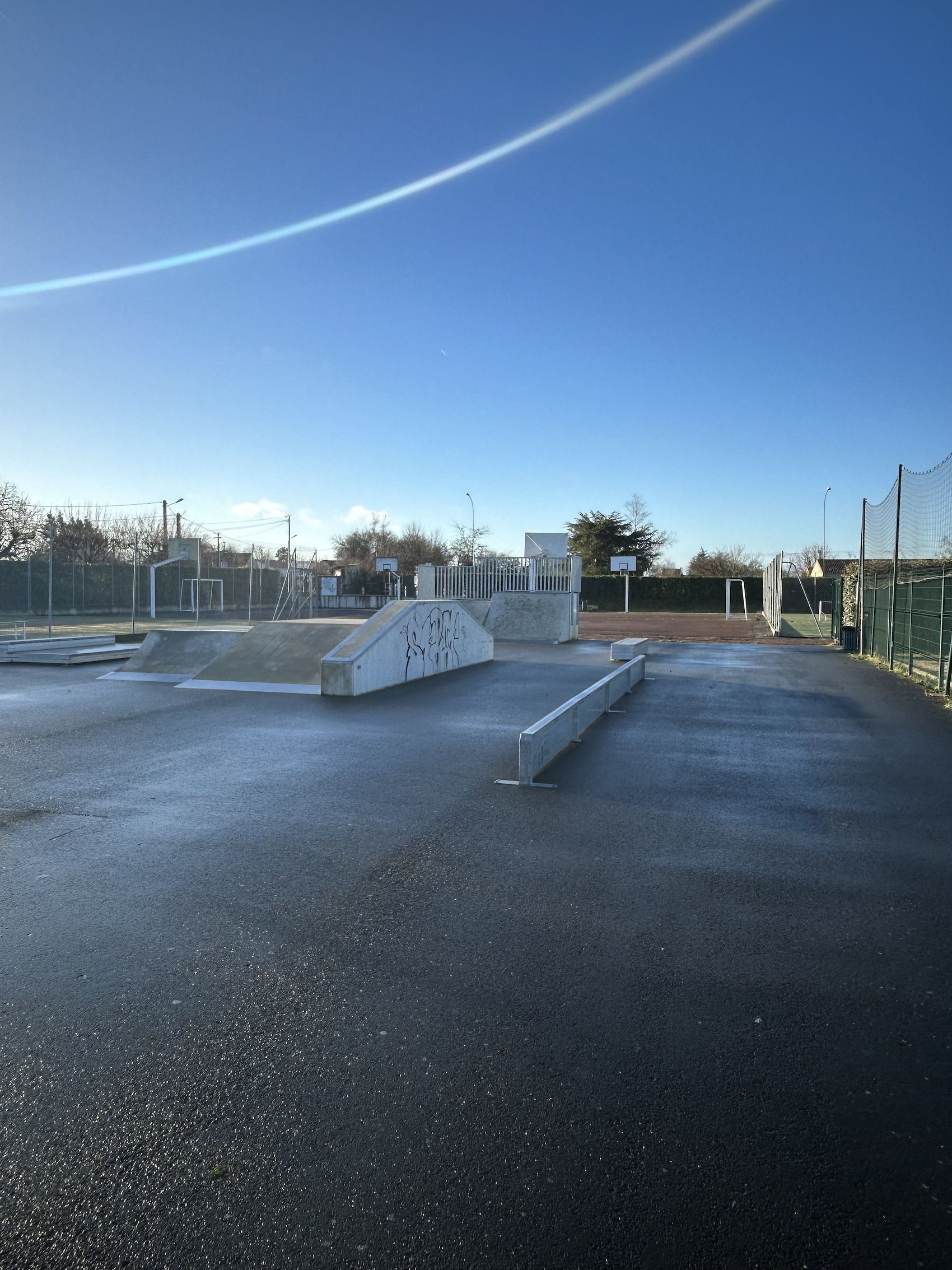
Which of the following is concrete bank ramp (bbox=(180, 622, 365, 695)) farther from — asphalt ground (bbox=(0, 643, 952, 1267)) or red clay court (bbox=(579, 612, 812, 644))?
red clay court (bbox=(579, 612, 812, 644))

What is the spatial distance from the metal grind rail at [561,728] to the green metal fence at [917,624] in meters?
5.22

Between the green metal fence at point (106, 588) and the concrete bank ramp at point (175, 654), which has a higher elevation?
the green metal fence at point (106, 588)

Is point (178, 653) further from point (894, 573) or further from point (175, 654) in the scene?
point (894, 573)

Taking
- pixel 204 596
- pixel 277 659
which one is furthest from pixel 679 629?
pixel 277 659

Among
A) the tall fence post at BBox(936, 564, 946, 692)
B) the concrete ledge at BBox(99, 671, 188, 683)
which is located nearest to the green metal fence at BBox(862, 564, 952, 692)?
the tall fence post at BBox(936, 564, 946, 692)

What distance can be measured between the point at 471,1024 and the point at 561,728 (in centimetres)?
537

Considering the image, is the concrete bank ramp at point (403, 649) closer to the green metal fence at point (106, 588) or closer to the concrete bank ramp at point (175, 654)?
the concrete bank ramp at point (175, 654)

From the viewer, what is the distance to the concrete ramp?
25.2 metres

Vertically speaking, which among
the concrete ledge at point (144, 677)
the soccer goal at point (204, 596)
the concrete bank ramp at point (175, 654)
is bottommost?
the concrete ledge at point (144, 677)

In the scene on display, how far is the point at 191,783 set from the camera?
713cm

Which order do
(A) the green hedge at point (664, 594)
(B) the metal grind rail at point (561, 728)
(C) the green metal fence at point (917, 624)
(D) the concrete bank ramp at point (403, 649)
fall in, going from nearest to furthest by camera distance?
1. (B) the metal grind rail at point (561, 728)
2. (D) the concrete bank ramp at point (403, 649)
3. (C) the green metal fence at point (917, 624)
4. (A) the green hedge at point (664, 594)

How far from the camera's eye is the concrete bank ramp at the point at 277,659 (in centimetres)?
1316

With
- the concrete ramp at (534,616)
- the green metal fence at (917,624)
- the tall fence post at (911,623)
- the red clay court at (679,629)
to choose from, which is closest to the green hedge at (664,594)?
the red clay court at (679,629)

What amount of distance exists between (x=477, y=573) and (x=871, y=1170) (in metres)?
27.1
